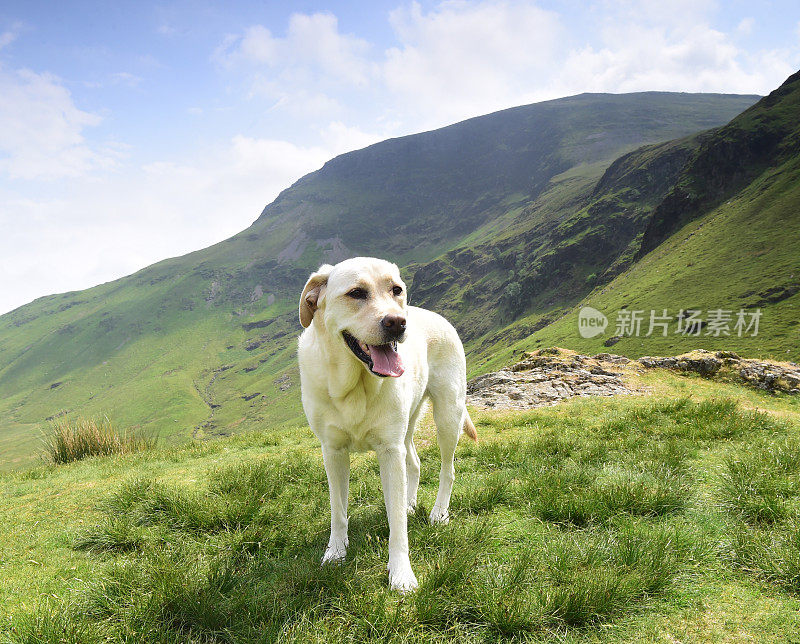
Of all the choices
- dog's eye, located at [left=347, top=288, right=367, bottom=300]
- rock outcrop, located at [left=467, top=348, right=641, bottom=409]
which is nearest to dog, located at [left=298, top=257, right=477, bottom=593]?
dog's eye, located at [left=347, top=288, right=367, bottom=300]

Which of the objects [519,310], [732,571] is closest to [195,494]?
[732,571]

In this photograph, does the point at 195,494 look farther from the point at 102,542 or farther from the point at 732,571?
the point at 732,571

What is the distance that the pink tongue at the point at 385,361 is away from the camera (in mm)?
3617

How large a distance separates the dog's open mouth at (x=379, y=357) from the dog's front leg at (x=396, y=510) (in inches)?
36.6

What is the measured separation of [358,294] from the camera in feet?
12.5

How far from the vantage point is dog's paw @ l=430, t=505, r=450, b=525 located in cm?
475

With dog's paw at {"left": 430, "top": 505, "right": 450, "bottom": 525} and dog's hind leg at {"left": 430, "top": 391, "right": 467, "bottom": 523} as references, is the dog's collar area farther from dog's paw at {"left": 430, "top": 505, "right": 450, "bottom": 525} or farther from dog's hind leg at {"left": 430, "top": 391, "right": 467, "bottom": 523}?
dog's paw at {"left": 430, "top": 505, "right": 450, "bottom": 525}

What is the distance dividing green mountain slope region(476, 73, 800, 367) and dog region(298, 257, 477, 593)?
70848 mm

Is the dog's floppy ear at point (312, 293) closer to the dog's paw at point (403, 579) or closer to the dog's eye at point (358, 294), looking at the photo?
the dog's eye at point (358, 294)

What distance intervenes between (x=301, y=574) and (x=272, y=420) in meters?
169

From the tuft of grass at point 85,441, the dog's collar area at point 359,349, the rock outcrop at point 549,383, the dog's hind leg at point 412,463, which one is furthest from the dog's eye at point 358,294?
the rock outcrop at point 549,383

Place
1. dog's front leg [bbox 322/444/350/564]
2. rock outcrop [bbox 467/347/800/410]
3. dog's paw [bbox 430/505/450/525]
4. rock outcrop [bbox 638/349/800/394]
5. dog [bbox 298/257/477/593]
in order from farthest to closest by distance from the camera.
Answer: rock outcrop [bbox 638/349/800/394] < rock outcrop [bbox 467/347/800/410] < dog's paw [bbox 430/505/450/525] < dog's front leg [bbox 322/444/350/564] < dog [bbox 298/257/477/593]

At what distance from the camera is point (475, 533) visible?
4.23 metres

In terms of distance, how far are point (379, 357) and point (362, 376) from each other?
0.51 m
